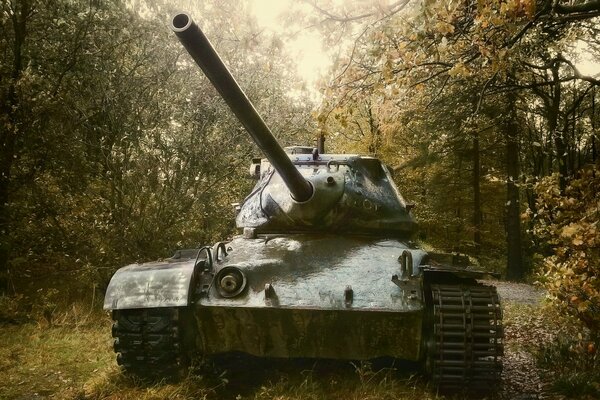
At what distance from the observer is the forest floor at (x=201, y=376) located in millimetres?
5289

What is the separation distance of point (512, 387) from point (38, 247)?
342 inches

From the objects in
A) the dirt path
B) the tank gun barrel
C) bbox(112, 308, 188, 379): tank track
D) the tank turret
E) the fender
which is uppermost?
the tank gun barrel

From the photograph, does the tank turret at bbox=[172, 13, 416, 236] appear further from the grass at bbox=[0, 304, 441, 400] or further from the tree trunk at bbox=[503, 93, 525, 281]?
the tree trunk at bbox=[503, 93, 525, 281]

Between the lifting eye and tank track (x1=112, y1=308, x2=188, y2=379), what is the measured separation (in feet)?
1.50

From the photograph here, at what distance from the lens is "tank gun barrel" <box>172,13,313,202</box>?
375cm

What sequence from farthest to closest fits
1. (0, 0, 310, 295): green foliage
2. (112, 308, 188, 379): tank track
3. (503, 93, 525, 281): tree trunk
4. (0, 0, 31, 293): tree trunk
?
(503, 93, 525, 281): tree trunk < (0, 0, 310, 295): green foliage < (0, 0, 31, 293): tree trunk < (112, 308, 188, 379): tank track

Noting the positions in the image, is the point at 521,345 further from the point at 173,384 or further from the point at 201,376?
the point at 173,384

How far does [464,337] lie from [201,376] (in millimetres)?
2513

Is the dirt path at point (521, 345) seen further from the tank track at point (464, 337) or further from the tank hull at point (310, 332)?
the tank hull at point (310, 332)

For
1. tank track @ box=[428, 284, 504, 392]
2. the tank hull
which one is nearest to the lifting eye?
the tank hull

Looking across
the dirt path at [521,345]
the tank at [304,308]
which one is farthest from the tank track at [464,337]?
the dirt path at [521,345]

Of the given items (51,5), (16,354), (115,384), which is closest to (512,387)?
(115,384)

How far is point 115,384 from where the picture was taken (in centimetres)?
542

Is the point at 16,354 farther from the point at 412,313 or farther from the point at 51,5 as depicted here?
the point at 51,5
